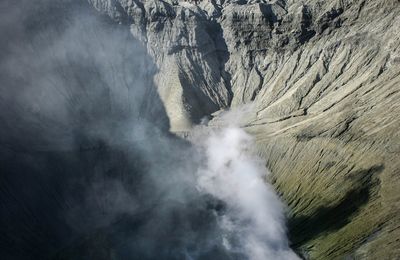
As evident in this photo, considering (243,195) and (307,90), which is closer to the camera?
(243,195)

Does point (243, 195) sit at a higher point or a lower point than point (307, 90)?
lower

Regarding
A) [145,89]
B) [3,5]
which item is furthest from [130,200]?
[3,5]

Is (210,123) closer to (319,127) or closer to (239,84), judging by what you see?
(239,84)

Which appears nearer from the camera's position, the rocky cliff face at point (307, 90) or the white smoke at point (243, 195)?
the rocky cliff face at point (307, 90)
